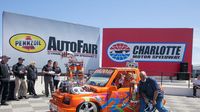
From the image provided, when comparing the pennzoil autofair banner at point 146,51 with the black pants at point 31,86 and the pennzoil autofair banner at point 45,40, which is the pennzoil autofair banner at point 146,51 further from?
the black pants at point 31,86

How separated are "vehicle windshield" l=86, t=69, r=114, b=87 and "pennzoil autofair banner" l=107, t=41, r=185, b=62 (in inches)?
542

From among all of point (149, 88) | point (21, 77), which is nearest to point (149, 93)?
point (149, 88)

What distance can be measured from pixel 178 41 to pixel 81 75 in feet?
47.0

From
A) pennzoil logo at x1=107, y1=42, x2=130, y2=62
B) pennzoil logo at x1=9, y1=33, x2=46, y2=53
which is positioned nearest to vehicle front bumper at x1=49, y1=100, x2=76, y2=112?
pennzoil logo at x1=9, y1=33, x2=46, y2=53

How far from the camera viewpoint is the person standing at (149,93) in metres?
5.98

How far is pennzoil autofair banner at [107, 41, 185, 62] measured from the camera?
20.8 metres

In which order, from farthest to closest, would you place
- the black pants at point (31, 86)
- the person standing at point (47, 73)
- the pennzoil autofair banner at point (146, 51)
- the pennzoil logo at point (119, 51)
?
the pennzoil logo at point (119, 51) → the pennzoil autofair banner at point (146, 51) → the person standing at point (47, 73) → the black pants at point (31, 86)

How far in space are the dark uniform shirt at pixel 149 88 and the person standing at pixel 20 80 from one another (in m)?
5.16

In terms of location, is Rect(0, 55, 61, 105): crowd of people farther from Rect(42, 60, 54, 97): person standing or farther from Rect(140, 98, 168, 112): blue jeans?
Rect(140, 98, 168, 112): blue jeans

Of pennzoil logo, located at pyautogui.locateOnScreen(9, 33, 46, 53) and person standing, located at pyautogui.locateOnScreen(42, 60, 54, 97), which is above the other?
pennzoil logo, located at pyautogui.locateOnScreen(9, 33, 46, 53)

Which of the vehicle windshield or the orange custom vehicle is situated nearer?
the orange custom vehicle

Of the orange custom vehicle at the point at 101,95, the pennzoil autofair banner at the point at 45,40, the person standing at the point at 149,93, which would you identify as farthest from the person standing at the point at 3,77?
the pennzoil autofair banner at the point at 45,40

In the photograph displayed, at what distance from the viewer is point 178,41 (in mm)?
20750

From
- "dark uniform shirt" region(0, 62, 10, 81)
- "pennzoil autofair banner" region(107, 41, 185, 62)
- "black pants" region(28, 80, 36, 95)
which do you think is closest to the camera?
"dark uniform shirt" region(0, 62, 10, 81)
